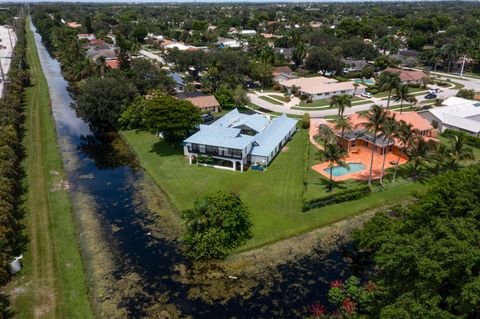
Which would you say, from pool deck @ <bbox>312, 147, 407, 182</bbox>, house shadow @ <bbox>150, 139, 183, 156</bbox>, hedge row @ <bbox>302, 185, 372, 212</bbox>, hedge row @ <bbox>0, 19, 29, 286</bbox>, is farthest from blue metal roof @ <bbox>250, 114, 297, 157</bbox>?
hedge row @ <bbox>0, 19, 29, 286</bbox>

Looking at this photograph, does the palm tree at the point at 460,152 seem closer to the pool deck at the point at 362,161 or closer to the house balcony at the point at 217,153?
the pool deck at the point at 362,161

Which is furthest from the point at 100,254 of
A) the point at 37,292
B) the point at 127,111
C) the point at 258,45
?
the point at 258,45

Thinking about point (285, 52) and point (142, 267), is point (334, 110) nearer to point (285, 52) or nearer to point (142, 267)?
point (142, 267)

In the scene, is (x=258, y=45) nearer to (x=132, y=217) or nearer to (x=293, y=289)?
(x=132, y=217)

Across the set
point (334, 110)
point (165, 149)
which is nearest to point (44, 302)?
point (165, 149)

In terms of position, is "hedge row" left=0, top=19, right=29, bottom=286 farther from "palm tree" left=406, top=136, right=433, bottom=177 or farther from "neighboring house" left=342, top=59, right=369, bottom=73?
"neighboring house" left=342, top=59, right=369, bottom=73

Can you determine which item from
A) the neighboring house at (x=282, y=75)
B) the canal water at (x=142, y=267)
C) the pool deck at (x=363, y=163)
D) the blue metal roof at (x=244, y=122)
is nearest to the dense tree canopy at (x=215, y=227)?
the canal water at (x=142, y=267)
